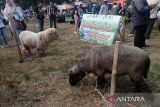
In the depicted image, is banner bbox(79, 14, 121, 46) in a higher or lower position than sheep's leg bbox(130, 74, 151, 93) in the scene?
lower

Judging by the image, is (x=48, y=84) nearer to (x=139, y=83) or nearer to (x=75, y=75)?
(x=75, y=75)

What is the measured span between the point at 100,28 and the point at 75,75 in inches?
234

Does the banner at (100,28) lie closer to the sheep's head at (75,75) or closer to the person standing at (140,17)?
the person standing at (140,17)

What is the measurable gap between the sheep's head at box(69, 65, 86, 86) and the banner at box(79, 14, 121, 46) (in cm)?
490

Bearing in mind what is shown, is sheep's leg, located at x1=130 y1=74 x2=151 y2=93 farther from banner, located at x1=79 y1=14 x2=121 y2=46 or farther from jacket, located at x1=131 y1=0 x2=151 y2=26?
banner, located at x1=79 y1=14 x2=121 y2=46

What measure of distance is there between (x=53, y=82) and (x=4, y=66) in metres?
2.48

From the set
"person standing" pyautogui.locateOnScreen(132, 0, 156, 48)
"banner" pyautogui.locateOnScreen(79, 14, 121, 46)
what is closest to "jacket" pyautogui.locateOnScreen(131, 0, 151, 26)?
"person standing" pyautogui.locateOnScreen(132, 0, 156, 48)

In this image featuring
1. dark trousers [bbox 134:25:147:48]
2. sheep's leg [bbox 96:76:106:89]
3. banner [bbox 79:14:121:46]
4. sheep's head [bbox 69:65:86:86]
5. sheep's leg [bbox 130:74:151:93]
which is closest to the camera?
sheep's leg [bbox 130:74:151:93]

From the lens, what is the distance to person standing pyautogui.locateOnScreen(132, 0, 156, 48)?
8.71 m

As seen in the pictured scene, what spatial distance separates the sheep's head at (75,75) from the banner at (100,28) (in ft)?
16.1

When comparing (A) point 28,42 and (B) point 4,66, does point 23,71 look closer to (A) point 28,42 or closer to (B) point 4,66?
(B) point 4,66

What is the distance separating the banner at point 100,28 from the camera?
39.2 feet

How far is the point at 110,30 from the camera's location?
12.1 meters

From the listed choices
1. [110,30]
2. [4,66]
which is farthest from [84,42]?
[4,66]
